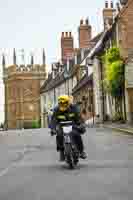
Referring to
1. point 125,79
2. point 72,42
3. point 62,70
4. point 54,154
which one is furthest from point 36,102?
point 54,154

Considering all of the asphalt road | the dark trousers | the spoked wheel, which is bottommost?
the asphalt road

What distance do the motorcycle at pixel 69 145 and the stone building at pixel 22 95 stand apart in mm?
105486

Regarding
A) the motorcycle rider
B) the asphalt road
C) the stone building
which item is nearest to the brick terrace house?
the asphalt road

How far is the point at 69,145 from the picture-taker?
505 inches

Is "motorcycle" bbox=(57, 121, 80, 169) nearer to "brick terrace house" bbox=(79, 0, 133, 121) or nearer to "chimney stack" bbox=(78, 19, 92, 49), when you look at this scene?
"brick terrace house" bbox=(79, 0, 133, 121)

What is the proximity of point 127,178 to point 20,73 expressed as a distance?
4513 inches

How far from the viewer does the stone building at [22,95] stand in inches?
Result: 4756

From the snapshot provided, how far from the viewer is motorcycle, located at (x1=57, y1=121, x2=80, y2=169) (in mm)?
12672

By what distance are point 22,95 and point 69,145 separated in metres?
110

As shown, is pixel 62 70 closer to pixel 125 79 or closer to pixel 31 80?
pixel 31 80

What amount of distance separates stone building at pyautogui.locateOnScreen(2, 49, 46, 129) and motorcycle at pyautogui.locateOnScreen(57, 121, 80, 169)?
105486 millimetres

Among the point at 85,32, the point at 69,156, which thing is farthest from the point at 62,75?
the point at 69,156

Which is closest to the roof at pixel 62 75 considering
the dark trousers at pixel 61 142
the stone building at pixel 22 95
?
the stone building at pixel 22 95

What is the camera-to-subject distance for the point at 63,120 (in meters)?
13.1
